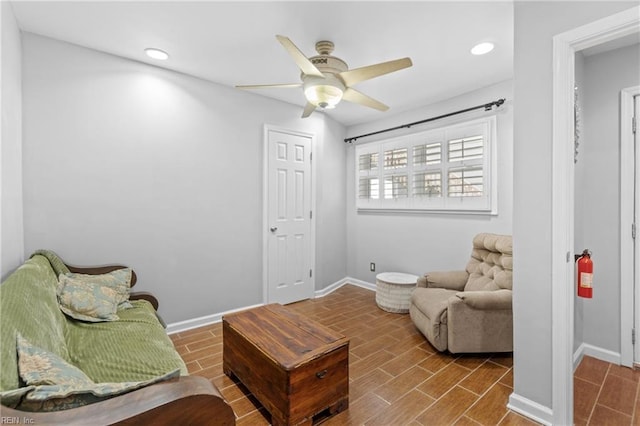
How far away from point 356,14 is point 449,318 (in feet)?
8.05

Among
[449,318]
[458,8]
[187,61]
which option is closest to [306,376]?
[449,318]

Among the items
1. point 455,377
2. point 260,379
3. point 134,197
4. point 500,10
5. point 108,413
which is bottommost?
point 455,377

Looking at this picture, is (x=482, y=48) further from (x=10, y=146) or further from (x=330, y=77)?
(x=10, y=146)

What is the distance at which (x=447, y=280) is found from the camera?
10.5ft

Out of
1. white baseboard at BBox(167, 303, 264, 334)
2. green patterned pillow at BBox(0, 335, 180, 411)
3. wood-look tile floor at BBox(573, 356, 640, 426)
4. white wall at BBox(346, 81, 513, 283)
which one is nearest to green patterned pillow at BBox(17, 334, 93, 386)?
green patterned pillow at BBox(0, 335, 180, 411)

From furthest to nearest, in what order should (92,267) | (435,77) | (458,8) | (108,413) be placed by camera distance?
1. (435,77)
2. (92,267)
3. (458,8)
4. (108,413)

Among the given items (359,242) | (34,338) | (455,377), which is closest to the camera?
(34,338)

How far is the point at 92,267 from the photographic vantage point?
2463mm

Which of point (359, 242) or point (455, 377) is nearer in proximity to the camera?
point (455, 377)

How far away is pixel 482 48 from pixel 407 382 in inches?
108

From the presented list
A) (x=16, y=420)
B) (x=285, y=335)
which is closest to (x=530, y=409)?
(x=285, y=335)

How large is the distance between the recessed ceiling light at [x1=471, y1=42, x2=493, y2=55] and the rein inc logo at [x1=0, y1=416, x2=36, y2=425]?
329 centimetres

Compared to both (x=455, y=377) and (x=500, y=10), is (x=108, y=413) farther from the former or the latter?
(x=500, y=10)

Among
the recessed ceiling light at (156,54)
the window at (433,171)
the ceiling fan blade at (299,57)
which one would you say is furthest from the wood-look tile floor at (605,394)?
the recessed ceiling light at (156,54)
